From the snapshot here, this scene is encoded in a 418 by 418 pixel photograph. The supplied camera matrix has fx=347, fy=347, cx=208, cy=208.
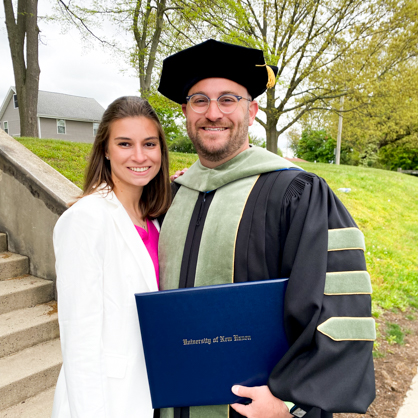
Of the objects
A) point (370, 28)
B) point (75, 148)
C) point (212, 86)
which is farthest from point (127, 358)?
point (370, 28)

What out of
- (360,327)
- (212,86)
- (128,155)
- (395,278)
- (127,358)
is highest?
(212,86)

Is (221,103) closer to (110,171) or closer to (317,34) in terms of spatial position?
(110,171)

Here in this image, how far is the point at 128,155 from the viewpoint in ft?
5.70

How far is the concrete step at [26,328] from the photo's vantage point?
297 centimetres

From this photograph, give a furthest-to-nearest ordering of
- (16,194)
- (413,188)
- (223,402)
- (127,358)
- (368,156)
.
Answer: (368,156) → (413,188) → (16,194) → (127,358) → (223,402)

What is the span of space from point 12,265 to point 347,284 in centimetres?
348

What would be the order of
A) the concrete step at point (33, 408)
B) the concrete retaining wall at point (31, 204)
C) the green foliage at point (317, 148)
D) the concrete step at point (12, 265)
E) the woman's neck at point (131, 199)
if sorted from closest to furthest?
the woman's neck at point (131, 199)
the concrete step at point (33, 408)
the concrete retaining wall at point (31, 204)
the concrete step at point (12, 265)
the green foliage at point (317, 148)

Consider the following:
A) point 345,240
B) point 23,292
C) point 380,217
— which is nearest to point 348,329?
point 345,240

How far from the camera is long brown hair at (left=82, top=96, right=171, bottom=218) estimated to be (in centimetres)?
175

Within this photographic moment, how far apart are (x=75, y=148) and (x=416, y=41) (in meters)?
12.2

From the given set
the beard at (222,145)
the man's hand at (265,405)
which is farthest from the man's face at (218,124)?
the man's hand at (265,405)

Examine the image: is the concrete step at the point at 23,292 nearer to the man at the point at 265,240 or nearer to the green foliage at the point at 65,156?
the green foliage at the point at 65,156

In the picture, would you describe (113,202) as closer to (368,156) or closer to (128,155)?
(128,155)

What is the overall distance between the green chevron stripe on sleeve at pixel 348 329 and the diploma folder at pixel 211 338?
167 millimetres
